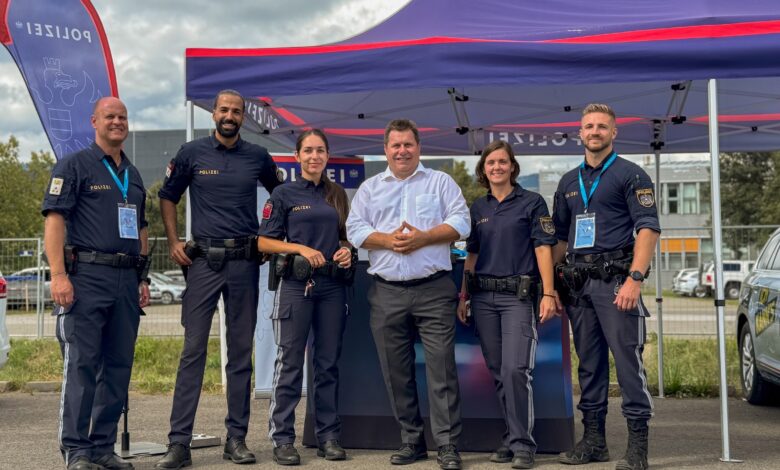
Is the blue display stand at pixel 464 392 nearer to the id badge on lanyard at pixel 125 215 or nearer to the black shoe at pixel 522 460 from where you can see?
the black shoe at pixel 522 460

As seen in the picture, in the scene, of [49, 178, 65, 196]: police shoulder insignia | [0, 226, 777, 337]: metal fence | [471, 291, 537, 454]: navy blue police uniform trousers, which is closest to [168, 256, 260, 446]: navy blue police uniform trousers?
[49, 178, 65, 196]: police shoulder insignia

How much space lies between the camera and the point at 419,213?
5.05 meters

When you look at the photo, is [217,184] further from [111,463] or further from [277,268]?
[111,463]

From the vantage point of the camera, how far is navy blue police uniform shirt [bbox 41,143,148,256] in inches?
184

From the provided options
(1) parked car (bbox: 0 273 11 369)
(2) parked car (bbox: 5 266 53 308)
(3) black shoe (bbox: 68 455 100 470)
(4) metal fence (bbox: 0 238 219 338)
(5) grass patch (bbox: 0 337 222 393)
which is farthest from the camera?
(2) parked car (bbox: 5 266 53 308)

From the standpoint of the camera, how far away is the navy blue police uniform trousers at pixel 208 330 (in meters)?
5.08

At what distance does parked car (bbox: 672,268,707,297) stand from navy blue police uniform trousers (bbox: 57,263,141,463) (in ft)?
23.3

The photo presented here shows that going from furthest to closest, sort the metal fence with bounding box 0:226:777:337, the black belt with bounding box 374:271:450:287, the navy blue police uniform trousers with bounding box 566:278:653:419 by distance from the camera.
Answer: the metal fence with bounding box 0:226:777:337
the black belt with bounding box 374:271:450:287
the navy blue police uniform trousers with bounding box 566:278:653:419

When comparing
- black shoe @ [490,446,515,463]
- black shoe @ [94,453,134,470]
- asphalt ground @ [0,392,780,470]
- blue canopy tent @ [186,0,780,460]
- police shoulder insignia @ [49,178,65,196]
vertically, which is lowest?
asphalt ground @ [0,392,780,470]

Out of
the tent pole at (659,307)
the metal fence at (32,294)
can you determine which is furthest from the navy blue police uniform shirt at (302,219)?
the metal fence at (32,294)

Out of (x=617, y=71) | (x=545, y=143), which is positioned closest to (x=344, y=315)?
(x=617, y=71)

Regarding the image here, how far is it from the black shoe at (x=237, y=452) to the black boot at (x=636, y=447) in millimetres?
2209

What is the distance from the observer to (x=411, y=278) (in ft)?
16.4

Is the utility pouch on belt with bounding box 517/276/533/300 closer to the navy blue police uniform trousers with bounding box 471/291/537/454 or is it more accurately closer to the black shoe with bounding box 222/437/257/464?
the navy blue police uniform trousers with bounding box 471/291/537/454
